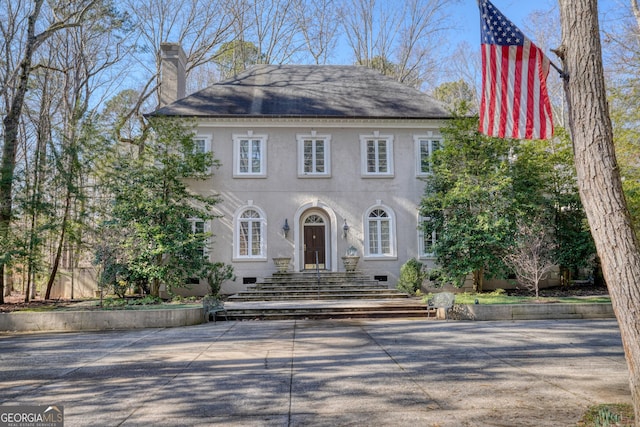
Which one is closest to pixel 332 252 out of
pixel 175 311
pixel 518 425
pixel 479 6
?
pixel 175 311

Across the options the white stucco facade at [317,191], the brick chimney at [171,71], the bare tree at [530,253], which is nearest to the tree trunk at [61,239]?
the white stucco facade at [317,191]

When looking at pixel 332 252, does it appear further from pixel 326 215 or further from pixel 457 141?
pixel 457 141

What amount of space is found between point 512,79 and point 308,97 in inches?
552

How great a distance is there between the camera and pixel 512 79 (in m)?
5.18

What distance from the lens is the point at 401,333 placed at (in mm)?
8516

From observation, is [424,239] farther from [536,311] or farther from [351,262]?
[536,311]

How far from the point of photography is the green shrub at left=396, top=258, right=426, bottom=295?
601 inches

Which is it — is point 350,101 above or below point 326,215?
above

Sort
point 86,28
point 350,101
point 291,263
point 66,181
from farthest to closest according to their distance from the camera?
point 86,28
point 350,101
point 291,263
point 66,181

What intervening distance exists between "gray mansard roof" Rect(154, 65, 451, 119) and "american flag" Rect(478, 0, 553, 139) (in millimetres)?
11955

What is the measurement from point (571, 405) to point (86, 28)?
75.9ft

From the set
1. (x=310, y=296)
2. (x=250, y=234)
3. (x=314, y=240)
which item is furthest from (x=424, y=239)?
(x=250, y=234)

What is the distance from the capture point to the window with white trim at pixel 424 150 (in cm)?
1752

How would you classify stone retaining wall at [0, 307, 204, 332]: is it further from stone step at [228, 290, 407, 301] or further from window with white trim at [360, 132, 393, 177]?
window with white trim at [360, 132, 393, 177]
